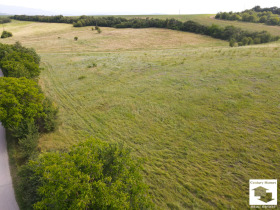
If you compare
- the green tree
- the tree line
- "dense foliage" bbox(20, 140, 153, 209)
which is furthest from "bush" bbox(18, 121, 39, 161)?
the green tree

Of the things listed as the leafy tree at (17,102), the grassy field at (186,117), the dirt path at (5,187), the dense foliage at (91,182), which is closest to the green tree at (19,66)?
the grassy field at (186,117)

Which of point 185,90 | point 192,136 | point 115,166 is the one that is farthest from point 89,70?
point 115,166

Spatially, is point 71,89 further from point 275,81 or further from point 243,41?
point 243,41

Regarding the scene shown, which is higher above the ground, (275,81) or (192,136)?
(275,81)

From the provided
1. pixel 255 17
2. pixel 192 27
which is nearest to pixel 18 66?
pixel 192 27

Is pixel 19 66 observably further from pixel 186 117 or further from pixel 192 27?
pixel 192 27

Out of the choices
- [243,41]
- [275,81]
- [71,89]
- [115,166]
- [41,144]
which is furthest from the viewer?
[243,41]
